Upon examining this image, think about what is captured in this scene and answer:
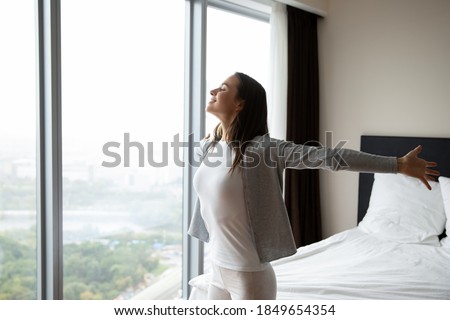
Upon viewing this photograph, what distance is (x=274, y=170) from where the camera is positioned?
1.55 metres

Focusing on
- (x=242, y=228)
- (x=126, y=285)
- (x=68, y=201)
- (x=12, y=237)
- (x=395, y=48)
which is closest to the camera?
(x=242, y=228)

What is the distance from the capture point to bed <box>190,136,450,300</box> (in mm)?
2145

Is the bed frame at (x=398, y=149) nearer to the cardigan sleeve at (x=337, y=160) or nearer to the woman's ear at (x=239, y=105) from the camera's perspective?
the cardigan sleeve at (x=337, y=160)

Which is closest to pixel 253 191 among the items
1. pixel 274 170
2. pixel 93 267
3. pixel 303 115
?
pixel 274 170

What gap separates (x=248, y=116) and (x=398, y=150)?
2.19 metres

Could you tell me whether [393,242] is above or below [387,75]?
below

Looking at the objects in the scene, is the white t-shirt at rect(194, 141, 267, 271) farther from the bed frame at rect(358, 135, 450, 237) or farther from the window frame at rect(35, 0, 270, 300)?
the bed frame at rect(358, 135, 450, 237)

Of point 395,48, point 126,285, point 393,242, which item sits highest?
point 395,48

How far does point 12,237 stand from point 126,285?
0.92 m

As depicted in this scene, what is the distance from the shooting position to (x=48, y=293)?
2.37 metres

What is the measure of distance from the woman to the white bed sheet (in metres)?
0.59
